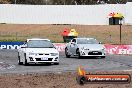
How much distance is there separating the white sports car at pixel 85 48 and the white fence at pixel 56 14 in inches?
1631

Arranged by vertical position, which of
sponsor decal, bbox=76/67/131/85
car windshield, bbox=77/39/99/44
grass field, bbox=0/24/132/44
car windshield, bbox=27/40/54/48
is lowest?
grass field, bbox=0/24/132/44

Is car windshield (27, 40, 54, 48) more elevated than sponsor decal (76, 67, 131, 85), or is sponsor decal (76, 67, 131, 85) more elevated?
sponsor decal (76, 67, 131, 85)

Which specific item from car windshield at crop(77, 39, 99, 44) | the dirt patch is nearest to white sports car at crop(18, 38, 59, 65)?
the dirt patch

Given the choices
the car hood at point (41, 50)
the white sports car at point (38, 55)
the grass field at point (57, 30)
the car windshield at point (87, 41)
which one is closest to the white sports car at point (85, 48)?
the car windshield at point (87, 41)

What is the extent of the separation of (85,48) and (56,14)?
146ft

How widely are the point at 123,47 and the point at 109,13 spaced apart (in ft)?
112

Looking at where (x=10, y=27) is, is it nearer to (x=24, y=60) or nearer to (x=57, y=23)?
(x=57, y=23)

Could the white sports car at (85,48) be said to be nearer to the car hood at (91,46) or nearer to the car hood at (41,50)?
the car hood at (91,46)

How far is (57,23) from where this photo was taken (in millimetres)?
73938

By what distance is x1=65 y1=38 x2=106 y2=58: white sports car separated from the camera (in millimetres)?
30047

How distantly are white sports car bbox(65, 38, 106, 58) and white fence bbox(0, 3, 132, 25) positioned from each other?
41418 millimetres

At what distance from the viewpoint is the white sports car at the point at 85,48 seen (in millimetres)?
30047

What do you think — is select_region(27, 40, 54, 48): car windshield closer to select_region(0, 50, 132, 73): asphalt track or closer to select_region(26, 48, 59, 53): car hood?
select_region(26, 48, 59, 53): car hood

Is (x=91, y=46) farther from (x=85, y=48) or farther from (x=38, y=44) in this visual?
(x=38, y=44)
